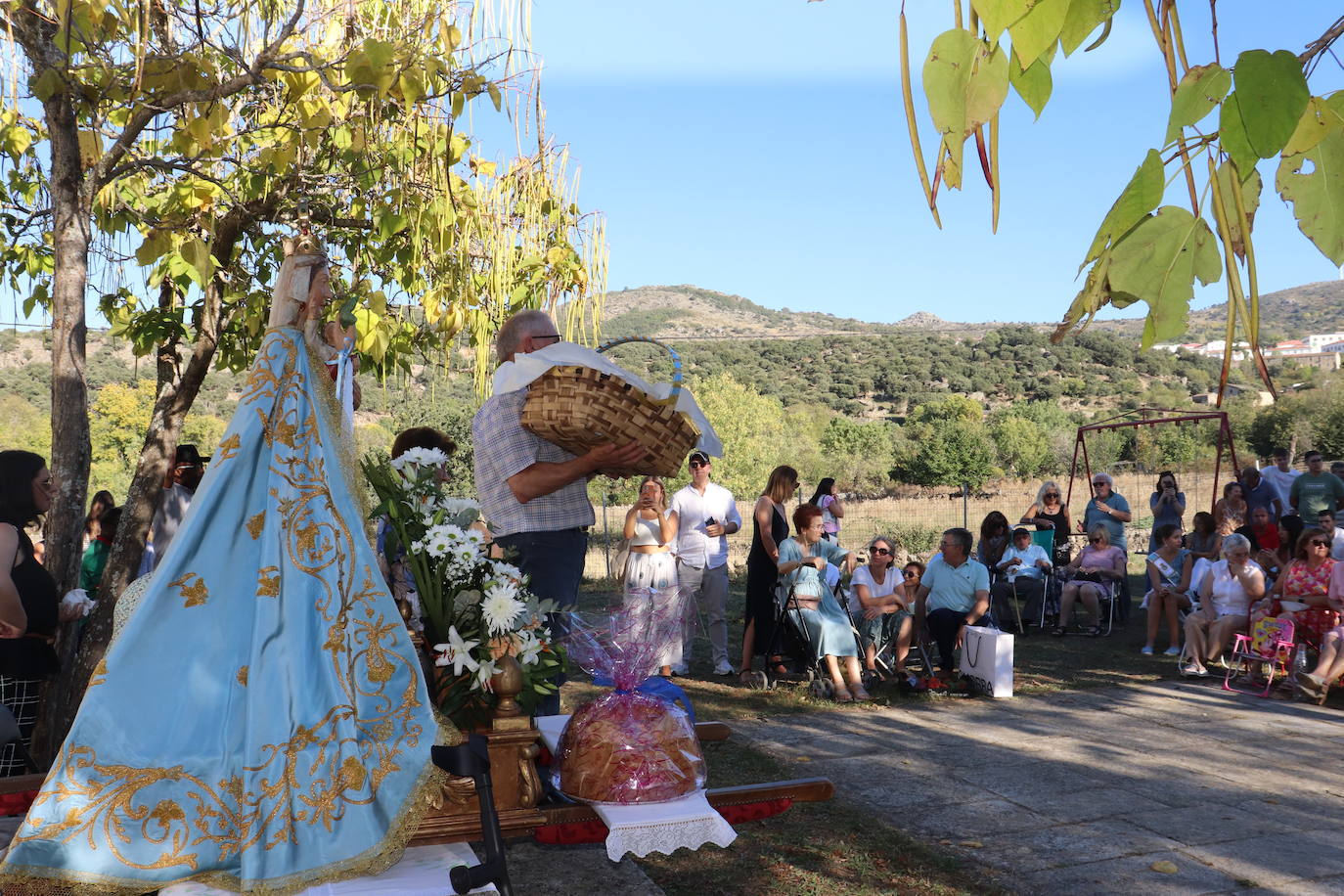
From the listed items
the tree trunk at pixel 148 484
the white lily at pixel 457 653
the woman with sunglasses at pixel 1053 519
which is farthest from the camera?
the woman with sunglasses at pixel 1053 519

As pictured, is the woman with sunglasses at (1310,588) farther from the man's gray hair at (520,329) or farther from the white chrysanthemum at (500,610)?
the white chrysanthemum at (500,610)

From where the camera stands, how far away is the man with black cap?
7.84m

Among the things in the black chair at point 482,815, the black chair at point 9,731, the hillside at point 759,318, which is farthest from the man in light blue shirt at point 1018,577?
the hillside at point 759,318

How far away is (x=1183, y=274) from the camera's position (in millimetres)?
995

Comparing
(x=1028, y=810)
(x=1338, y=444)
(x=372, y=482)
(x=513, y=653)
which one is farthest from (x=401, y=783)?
(x=1338, y=444)

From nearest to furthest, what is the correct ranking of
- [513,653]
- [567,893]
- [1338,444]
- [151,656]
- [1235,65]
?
[1235,65] → [151,656] → [513,653] → [567,893] → [1338,444]

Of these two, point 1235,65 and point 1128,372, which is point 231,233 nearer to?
point 1235,65

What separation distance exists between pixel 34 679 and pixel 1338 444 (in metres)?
48.0

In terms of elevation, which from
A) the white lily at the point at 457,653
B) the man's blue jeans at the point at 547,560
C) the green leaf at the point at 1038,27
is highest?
the green leaf at the point at 1038,27

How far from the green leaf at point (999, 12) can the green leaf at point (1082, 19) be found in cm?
5

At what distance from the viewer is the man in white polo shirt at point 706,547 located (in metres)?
9.66

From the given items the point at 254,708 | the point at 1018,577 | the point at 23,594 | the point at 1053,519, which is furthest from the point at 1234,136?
the point at 1053,519

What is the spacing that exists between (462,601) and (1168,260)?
264 centimetres

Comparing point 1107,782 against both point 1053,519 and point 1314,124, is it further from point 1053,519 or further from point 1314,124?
point 1053,519
